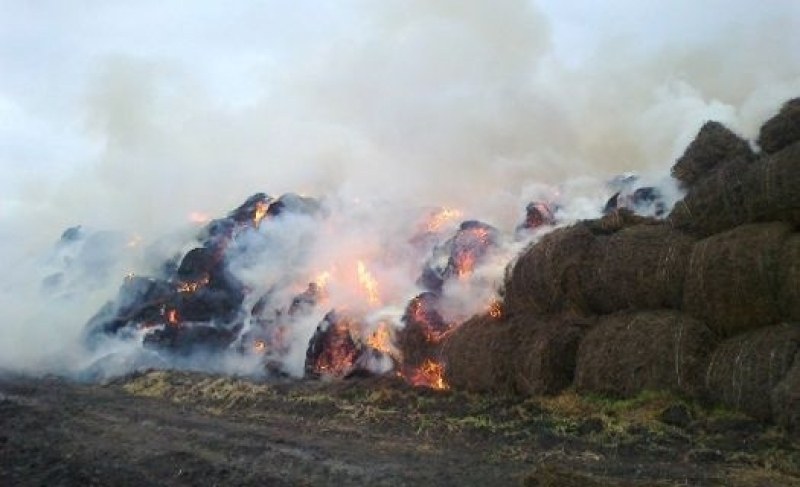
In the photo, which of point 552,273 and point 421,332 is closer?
point 552,273

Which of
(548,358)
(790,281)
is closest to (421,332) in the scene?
(548,358)

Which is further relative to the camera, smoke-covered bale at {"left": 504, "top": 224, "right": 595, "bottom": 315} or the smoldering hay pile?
smoke-covered bale at {"left": 504, "top": 224, "right": 595, "bottom": 315}

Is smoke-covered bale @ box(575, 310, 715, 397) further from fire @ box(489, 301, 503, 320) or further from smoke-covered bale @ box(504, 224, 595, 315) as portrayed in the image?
fire @ box(489, 301, 503, 320)

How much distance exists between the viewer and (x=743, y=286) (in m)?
14.4

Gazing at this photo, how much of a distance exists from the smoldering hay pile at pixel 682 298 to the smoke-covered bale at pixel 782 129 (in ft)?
0.08

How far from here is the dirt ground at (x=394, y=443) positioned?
1126 cm

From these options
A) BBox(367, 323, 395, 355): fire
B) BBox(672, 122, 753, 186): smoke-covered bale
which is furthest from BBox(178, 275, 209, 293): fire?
BBox(672, 122, 753, 186): smoke-covered bale

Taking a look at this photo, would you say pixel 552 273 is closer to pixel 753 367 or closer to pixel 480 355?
pixel 480 355

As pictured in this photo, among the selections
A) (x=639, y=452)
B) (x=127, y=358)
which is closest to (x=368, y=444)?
(x=639, y=452)

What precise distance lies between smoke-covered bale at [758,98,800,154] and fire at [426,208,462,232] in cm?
1703

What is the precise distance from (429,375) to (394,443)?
7.45m

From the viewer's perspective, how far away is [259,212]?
139ft

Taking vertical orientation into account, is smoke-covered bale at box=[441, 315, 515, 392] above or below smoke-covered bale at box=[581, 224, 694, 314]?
below

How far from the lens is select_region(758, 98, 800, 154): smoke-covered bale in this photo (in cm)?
1522
